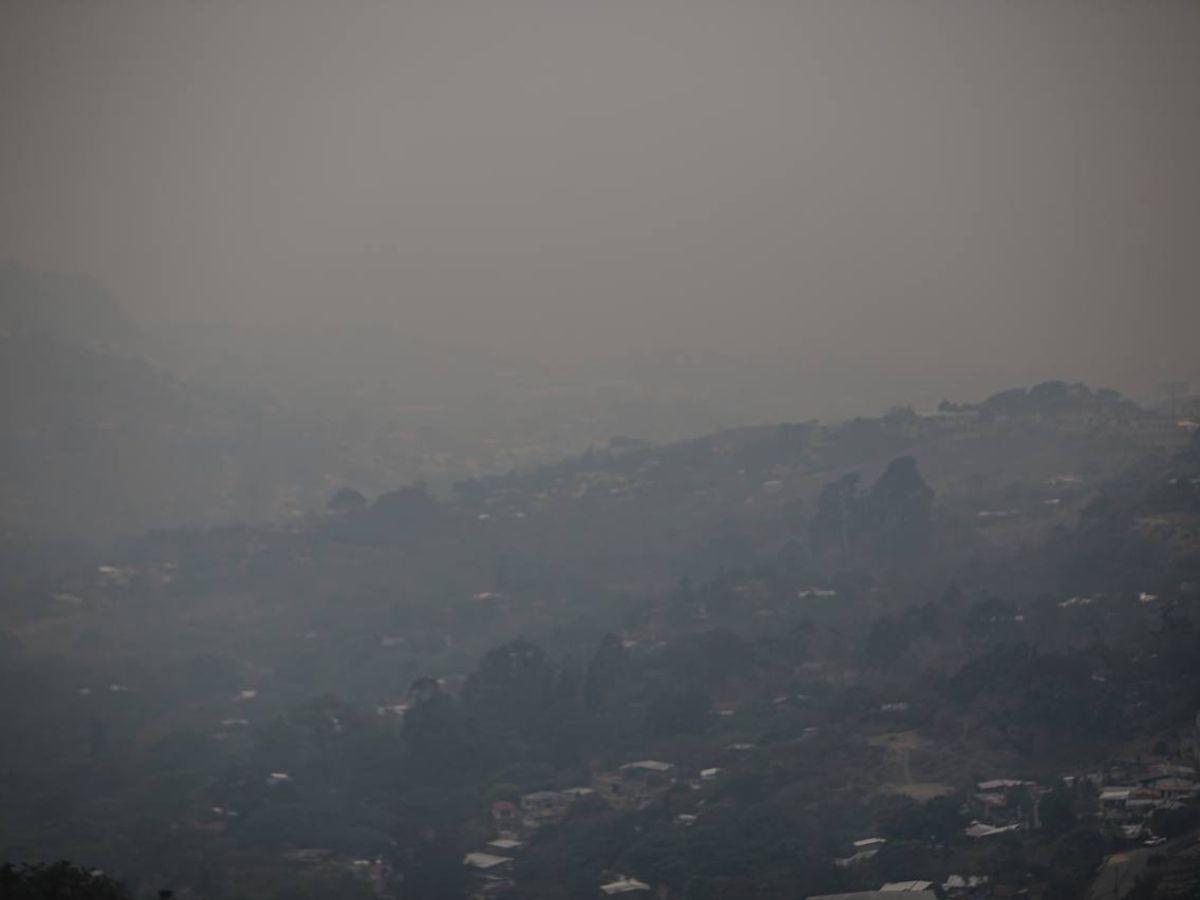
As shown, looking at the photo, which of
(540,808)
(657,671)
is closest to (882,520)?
(657,671)

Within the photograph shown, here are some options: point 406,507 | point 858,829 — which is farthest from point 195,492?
point 858,829

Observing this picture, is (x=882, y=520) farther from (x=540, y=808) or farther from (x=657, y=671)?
(x=540, y=808)

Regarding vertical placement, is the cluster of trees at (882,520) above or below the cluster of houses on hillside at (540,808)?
above

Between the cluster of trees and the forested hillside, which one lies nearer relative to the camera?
the forested hillside

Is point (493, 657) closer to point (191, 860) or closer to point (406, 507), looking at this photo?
point (191, 860)

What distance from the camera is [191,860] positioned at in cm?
4138

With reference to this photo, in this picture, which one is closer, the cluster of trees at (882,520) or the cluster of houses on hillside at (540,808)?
the cluster of houses on hillside at (540,808)

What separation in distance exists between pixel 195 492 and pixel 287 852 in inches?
2050

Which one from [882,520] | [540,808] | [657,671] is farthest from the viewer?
[882,520]

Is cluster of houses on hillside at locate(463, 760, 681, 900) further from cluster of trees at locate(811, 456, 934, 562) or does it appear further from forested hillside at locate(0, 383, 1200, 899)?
cluster of trees at locate(811, 456, 934, 562)

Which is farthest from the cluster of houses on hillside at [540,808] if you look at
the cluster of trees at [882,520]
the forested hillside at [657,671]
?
the cluster of trees at [882,520]

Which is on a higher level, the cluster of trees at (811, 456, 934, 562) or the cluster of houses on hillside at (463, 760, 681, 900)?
the cluster of trees at (811, 456, 934, 562)

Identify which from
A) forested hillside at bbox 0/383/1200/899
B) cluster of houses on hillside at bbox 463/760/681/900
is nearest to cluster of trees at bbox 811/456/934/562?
forested hillside at bbox 0/383/1200/899

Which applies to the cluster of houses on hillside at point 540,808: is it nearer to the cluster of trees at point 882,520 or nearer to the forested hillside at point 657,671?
the forested hillside at point 657,671
